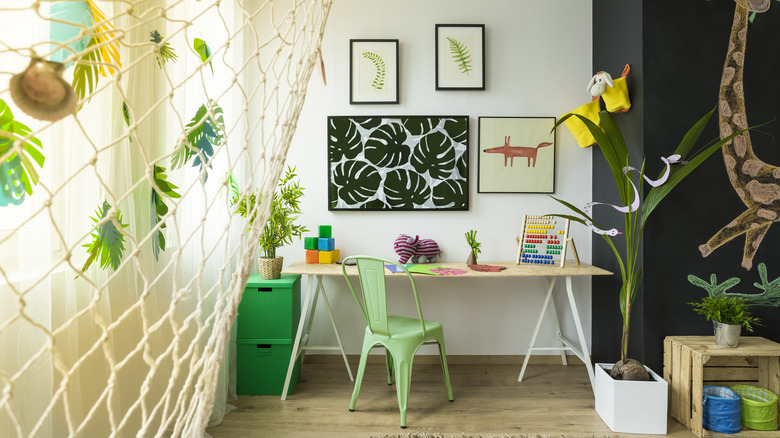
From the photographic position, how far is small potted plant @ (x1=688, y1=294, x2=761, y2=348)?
209 centimetres

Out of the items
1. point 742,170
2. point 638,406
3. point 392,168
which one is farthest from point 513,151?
point 638,406

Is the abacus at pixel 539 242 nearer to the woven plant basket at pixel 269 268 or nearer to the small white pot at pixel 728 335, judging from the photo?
the small white pot at pixel 728 335

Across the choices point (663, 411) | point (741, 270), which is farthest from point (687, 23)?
point (663, 411)

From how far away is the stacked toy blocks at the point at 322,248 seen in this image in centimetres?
277

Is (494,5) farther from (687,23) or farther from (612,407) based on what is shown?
(612,407)

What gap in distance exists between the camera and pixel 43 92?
0.57 metres

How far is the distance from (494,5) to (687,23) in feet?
3.76

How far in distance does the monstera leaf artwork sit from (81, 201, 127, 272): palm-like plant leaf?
5.02 ft

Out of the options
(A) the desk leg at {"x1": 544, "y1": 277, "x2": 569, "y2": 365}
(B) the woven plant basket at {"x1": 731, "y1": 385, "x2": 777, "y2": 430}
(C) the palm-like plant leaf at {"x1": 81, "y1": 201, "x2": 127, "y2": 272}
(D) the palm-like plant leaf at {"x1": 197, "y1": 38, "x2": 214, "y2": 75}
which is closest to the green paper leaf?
(D) the palm-like plant leaf at {"x1": 197, "y1": 38, "x2": 214, "y2": 75}

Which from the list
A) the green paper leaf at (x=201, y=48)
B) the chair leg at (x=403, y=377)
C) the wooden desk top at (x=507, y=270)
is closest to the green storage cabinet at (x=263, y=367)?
the wooden desk top at (x=507, y=270)

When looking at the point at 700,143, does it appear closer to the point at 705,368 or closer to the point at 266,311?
the point at 705,368

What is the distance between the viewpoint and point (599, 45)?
2.91 m

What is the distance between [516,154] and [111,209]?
2618 mm

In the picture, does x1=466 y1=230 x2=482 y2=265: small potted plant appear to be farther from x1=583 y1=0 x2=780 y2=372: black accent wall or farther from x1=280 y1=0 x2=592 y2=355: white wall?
x1=583 y1=0 x2=780 y2=372: black accent wall
